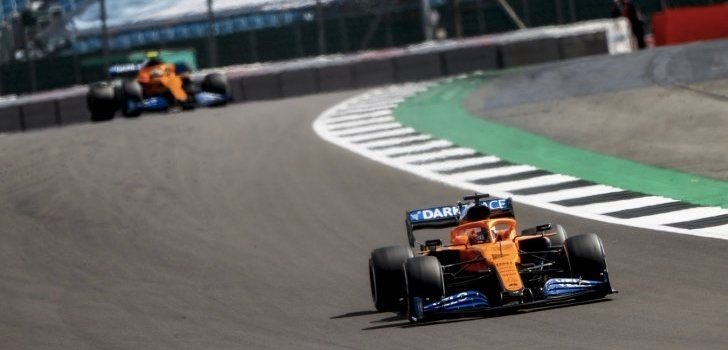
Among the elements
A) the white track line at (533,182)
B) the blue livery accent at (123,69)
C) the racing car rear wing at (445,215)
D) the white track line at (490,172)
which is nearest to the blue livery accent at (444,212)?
the racing car rear wing at (445,215)

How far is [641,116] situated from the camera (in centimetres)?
2302

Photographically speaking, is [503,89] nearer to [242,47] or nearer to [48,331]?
[242,47]

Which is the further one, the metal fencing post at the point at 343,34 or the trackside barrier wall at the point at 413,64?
the metal fencing post at the point at 343,34

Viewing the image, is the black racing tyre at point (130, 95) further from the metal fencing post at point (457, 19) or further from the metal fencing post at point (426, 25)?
the metal fencing post at point (457, 19)

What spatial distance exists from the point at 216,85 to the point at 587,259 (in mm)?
20507

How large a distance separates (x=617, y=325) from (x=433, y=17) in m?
29.7

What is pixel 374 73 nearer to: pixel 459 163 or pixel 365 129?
pixel 365 129

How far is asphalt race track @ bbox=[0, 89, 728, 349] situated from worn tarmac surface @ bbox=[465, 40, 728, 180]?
9.15 feet

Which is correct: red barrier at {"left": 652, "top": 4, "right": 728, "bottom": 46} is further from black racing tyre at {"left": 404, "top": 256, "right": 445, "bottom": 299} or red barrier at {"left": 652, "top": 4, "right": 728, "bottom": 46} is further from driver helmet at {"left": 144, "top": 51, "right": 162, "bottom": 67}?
black racing tyre at {"left": 404, "top": 256, "right": 445, "bottom": 299}

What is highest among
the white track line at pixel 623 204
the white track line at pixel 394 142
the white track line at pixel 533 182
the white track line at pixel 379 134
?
the white track line at pixel 623 204

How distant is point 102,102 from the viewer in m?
31.2

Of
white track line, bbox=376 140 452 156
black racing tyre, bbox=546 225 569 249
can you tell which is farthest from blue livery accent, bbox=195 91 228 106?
black racing tyre, bbox=546 225 569 249

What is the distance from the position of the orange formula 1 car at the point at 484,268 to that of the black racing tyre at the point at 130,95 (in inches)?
739

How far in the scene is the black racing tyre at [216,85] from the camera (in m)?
31.3
